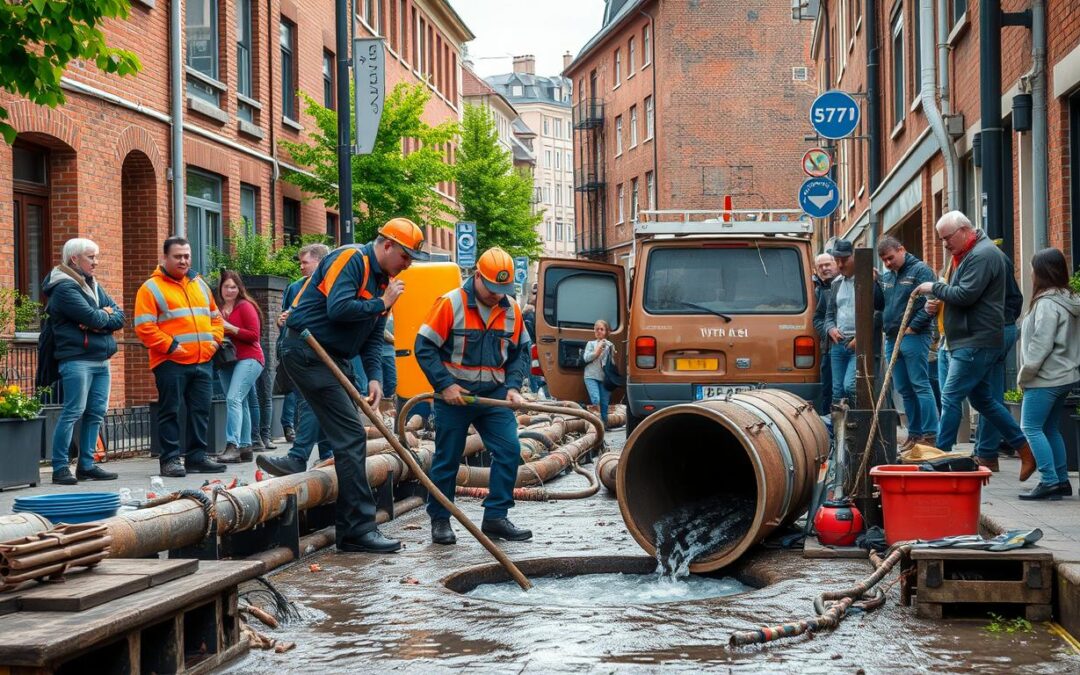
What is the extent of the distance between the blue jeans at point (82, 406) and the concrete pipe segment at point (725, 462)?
4991 millimetres

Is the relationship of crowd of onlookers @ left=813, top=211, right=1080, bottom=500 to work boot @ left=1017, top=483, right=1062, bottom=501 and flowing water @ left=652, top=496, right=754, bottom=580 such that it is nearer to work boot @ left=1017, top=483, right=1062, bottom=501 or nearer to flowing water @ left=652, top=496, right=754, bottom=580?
work boot @ left=1017, top=483, right=1062, bottom=501

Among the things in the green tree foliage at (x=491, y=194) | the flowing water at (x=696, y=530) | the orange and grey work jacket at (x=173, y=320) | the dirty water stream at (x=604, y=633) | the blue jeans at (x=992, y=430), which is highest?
the green tree foliage at (x=491, y=194)

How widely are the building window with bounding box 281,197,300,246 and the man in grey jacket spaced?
17060 mm

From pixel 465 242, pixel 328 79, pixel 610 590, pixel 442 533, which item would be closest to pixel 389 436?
pixel 442 533

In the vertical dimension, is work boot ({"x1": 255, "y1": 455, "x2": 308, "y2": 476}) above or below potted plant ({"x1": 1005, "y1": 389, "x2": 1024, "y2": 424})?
below

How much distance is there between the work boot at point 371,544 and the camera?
834 centimetres

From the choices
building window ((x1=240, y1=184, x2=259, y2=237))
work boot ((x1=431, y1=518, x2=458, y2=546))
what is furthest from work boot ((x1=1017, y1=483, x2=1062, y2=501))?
building window ((x1=240, y1=184, x2=259, y2=237))

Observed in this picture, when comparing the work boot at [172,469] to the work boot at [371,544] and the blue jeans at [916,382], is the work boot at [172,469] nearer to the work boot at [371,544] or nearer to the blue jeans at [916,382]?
the work boot at [371,544]

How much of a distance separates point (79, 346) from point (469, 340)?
166 inches

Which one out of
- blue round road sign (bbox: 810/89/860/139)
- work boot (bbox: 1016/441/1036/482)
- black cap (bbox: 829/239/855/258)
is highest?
blue round road sign (bbox: 810/89/860/139)

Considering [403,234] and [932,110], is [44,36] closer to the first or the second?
[403,234]

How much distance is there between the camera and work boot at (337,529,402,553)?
834 centimetres

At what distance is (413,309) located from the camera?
1788 centimetres

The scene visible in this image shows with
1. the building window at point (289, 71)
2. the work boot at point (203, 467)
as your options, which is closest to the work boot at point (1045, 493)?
the work boot at point (203, 467)
